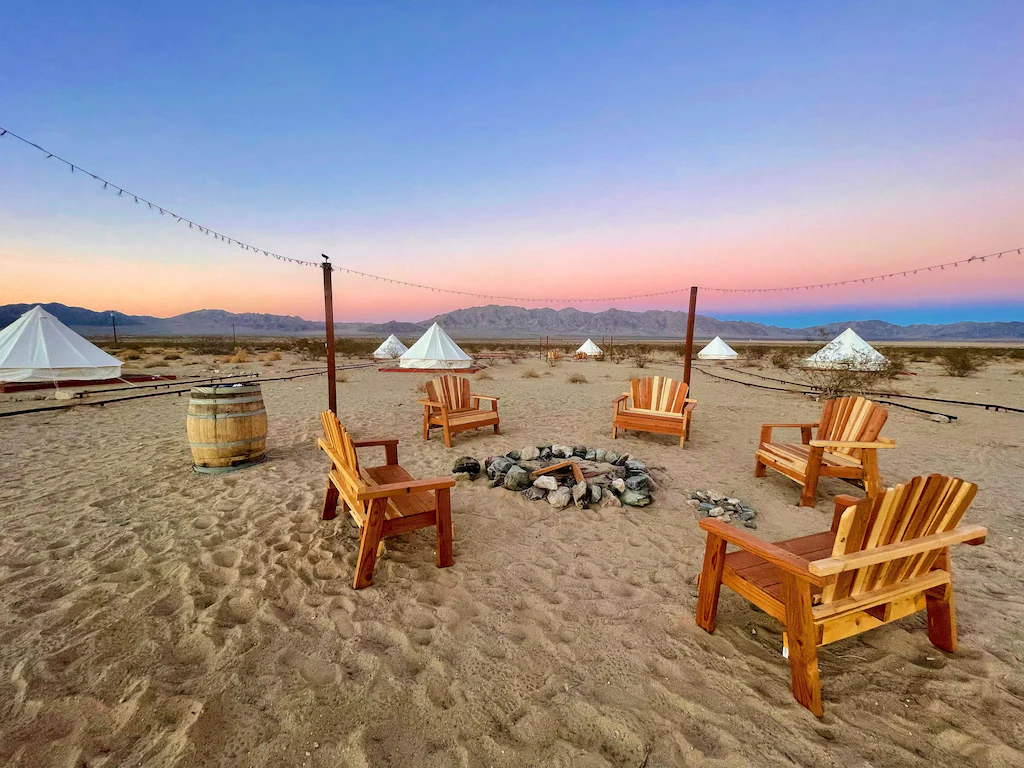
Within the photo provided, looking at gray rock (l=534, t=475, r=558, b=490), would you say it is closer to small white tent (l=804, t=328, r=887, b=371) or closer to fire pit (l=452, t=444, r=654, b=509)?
fire pit (l=452, t=444, r=654, b=509)

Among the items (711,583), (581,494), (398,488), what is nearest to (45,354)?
(398,488)

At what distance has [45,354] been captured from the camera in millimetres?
12039

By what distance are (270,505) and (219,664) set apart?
221 cm

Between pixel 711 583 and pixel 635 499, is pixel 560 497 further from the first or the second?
pixel 711 583

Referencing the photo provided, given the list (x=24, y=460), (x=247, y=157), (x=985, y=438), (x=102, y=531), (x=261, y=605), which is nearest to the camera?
(x=261, y=605)

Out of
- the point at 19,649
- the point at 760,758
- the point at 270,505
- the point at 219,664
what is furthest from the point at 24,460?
the point at 760,758

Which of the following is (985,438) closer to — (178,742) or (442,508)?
(442,508)

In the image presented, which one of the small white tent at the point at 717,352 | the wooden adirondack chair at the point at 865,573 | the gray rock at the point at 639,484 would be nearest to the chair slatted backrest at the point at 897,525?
the wooden adirondack chair at the point at 865,573

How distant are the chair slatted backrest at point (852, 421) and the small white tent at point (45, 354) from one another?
17263 millimetres

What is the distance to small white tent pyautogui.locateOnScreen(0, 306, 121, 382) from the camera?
11711 millimetres

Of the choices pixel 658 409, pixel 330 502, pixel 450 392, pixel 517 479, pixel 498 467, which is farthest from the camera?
pixel 658 409

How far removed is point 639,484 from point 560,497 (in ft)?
3.00

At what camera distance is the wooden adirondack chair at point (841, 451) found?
4535 millimetres

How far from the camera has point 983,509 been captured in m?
4.59
